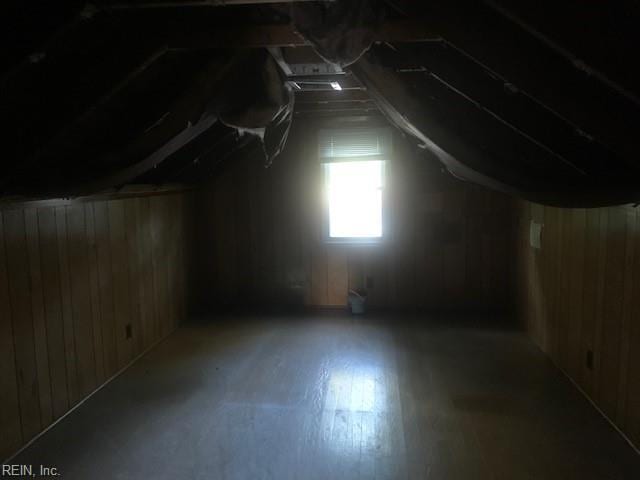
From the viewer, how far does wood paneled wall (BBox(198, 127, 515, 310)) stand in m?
4.75

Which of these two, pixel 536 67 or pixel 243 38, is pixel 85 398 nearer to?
pixel 243 38

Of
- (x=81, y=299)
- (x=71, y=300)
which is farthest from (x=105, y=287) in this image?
(x=71, y=300)

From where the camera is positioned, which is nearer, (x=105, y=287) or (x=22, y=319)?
(x=22, y=319)

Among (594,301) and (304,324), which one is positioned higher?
(594,301)

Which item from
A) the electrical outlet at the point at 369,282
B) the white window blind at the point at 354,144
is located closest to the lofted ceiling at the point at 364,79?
the white window blind at the point at 354,144

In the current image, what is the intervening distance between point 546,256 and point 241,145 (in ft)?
9.80

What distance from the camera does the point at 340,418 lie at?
8.62 feet

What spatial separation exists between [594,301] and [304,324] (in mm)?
2589

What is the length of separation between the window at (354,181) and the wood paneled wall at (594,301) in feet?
5.36

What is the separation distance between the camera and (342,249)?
4961 mm

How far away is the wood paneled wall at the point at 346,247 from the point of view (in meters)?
4.75

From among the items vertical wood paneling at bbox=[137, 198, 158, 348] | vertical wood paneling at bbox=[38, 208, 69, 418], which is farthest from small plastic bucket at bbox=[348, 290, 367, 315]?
vertical wood paneling at bbox=[38, 208, 69, 418]

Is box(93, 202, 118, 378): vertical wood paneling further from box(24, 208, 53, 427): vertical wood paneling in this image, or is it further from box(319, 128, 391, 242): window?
box(319, 128, 391, 242): window

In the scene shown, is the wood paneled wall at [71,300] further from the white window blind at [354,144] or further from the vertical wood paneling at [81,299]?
the white window blind at [354,144]
